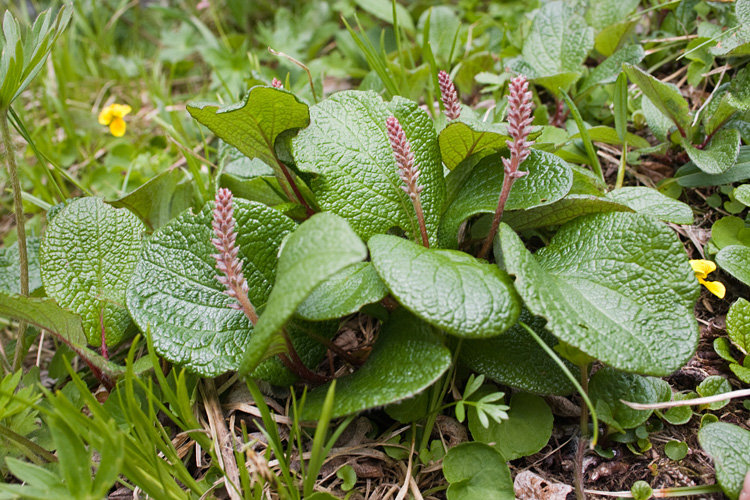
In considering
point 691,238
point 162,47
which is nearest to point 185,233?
point 691,238

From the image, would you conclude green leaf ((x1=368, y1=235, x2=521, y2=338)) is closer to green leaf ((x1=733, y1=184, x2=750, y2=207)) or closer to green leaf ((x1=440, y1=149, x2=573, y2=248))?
green leaf ((x1=440, y1=149, x2=573, y2=248))

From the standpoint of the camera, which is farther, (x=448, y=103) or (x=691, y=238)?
(x=691, y=238)

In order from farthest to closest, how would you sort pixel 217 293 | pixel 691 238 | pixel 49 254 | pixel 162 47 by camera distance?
pixel 162 47 < pixel 691 238 < pixel 49 254 < pixel 217 293

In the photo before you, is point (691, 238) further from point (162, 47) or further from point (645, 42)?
point (162, 47)

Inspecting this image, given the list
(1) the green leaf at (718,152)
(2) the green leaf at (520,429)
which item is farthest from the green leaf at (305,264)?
(1) the green leaf at (718,152)

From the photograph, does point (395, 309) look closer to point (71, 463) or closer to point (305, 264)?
point (305, 264)

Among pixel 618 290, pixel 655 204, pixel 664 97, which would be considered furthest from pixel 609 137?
pixel 618 290

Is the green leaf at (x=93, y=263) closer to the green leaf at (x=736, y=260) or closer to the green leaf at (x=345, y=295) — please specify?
the green leaf at (x=345, y=295)

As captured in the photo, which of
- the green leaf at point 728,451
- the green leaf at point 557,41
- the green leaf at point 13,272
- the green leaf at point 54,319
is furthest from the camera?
the green leaf at point 557,41
